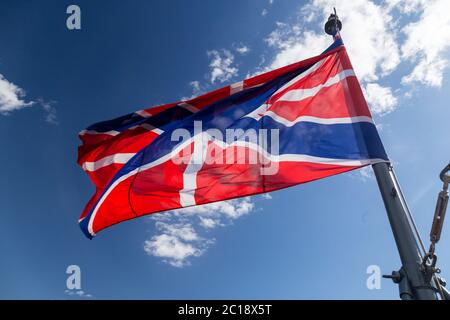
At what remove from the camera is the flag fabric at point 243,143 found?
19.7ft

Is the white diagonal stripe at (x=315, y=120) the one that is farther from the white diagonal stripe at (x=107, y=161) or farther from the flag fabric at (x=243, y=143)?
the white diagonal stripe at (x=107, y=161)

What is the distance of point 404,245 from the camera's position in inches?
178

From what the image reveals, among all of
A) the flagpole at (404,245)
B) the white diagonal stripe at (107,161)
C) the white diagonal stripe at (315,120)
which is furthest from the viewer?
the white diagonal stripe at (107,161)

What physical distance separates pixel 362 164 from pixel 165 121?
4.43 m

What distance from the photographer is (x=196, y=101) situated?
313 inches

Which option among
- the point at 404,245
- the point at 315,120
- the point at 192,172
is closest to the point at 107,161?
the point at 192,172

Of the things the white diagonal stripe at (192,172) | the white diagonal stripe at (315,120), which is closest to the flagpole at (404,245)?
the white diagonal stripe at (315,120)

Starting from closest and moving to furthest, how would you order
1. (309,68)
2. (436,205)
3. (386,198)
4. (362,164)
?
1. (436,205)
2. (386,198)
3. (362,164)
4. (309,68)

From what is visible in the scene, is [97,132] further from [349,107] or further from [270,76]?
Answer: [349,107]

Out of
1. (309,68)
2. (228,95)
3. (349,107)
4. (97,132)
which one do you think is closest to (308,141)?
(349,107)

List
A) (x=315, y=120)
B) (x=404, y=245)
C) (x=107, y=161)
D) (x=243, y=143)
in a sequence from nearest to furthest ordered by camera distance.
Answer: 1. (x=404, y=245)
2. (x=315, y=120)
3. (x=243, y=143)
4. (x=107, y=161)

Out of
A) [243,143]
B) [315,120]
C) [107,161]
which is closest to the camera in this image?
[315,120]

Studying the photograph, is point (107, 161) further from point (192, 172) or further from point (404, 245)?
point (404, 245)

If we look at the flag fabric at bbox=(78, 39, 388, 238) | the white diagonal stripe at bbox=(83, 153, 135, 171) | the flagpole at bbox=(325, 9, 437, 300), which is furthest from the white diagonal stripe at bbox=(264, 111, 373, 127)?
the white diagonal stripe at bbox=(83, 153, 135, 171)
